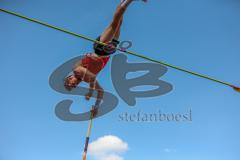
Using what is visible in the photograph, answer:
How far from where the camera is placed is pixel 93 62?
650 cm

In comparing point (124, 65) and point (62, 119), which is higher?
point (124, 65)

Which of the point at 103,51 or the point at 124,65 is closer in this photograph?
the point at 103,51

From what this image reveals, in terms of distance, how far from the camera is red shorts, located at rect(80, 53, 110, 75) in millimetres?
6433

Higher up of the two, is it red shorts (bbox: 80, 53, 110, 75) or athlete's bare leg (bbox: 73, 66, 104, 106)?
red shorts (bbox: 80, 53, 110, 75)

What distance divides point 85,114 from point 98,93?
3.55ft

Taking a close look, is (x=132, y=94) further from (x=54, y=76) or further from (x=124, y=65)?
(x=54, y=76)

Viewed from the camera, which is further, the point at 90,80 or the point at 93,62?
the point at 90,80

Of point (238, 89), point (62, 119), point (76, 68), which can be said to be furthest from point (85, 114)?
point (238, 89)

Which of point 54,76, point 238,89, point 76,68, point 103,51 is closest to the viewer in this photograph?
point 238,89

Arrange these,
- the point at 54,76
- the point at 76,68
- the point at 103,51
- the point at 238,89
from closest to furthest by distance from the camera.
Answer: the point at 238,89
the point at 103,51
the point at 76,68
the point at 54,76

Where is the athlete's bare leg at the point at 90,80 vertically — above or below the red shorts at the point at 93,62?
below

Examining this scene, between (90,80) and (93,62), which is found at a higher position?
(93,62)

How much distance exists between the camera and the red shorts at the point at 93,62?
253 inches

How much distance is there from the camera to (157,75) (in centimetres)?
790
